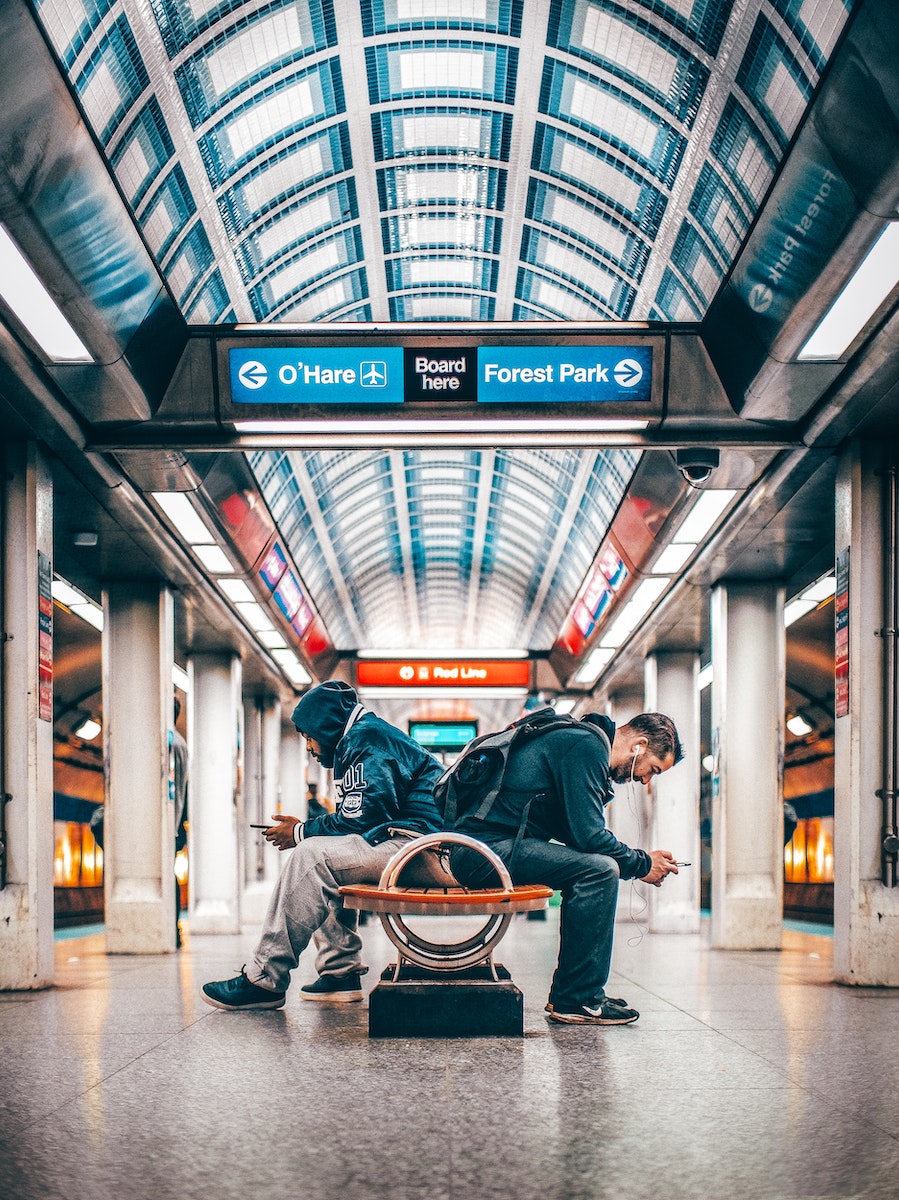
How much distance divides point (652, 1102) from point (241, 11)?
6.57 metres

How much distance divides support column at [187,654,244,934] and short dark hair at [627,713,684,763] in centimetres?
1116

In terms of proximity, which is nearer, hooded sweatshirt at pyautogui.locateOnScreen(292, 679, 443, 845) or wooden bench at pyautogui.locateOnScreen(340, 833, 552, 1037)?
wooden bench at pyautogui.locateOnScreen(340, 833, 552, 1037)

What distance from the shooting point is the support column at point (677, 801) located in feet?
52.8

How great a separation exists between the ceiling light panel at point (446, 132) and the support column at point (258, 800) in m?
10.9

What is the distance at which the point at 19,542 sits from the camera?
7.76 metres

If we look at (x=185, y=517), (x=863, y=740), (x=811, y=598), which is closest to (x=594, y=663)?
(x=811, y=598)

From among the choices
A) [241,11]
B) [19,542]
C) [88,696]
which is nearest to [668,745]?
[19,542]

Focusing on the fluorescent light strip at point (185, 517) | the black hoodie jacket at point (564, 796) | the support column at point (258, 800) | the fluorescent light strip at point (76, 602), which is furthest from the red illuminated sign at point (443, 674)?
the black hoodie jacket at point (564, 796)

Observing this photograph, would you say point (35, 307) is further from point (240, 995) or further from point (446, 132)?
point (446, 132)

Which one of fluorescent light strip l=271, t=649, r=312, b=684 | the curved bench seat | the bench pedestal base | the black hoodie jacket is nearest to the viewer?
the curved bench seat

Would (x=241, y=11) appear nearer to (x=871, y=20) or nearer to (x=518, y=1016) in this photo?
(x=871, y=20)

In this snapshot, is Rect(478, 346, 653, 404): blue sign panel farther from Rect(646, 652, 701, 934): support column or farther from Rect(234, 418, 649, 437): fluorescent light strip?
Rect(646, 652, 701, 934): support column

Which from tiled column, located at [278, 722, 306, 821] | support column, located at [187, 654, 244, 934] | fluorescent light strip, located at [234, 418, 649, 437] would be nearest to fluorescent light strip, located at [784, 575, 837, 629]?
fluorescent light strip, located at [234, 418, 649, 437]

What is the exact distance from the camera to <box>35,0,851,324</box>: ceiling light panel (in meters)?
6.85
